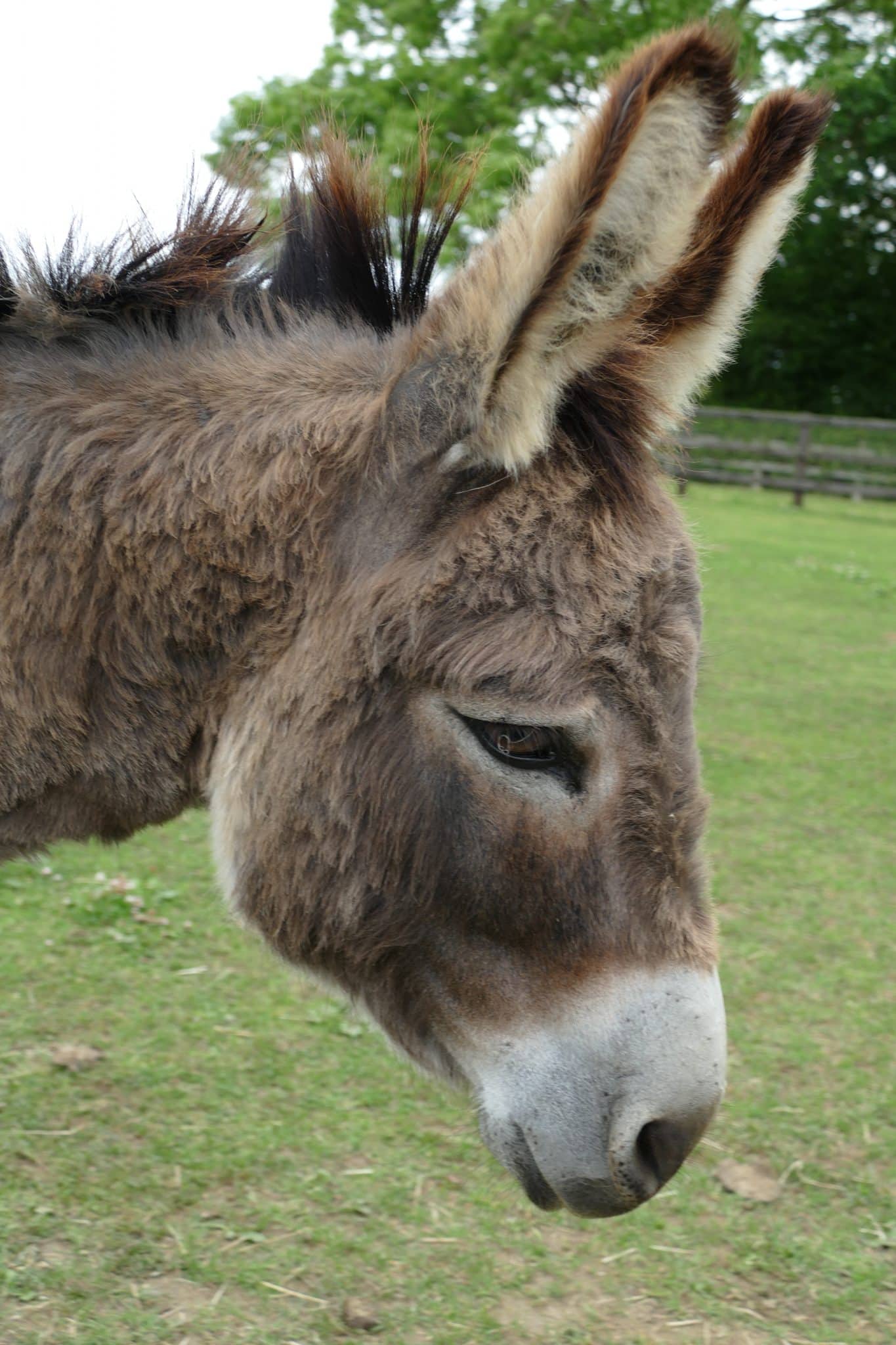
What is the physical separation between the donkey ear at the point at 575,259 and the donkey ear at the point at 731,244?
12cm

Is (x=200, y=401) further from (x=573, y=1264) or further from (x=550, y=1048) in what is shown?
(x=573, y=1264)

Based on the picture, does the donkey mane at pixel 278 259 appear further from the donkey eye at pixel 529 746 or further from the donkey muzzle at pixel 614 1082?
the donkey muzzle at pixel 614 1082

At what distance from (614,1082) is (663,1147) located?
0.15 m

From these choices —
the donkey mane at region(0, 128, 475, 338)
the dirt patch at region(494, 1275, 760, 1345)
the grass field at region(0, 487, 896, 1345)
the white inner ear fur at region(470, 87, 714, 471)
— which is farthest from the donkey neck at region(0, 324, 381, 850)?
the dirt patch at region(494, 1275, 760, 1345)

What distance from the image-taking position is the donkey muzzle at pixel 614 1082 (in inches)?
76.7

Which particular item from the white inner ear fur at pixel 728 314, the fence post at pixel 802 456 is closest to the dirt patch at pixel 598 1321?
the white inner ear fur at pixel 728 314

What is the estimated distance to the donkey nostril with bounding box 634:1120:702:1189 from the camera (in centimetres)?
197

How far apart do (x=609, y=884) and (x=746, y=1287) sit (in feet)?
5.93

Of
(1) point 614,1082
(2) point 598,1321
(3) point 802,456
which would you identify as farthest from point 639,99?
(3) point 802,456

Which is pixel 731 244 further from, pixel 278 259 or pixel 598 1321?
pixel 598 1321

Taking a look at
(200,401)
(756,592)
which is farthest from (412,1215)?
(756,592)

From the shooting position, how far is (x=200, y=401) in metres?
2.19

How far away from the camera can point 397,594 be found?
2.00 m

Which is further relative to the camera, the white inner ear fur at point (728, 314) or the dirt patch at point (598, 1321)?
the dirt patch at point (598, 1321)
